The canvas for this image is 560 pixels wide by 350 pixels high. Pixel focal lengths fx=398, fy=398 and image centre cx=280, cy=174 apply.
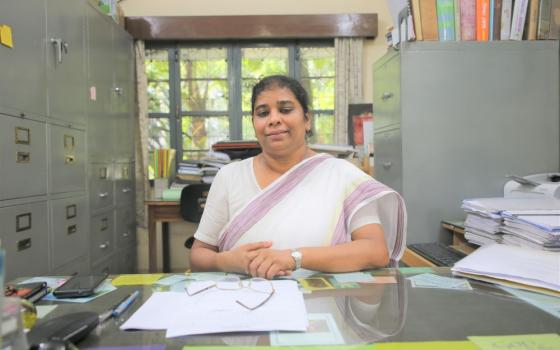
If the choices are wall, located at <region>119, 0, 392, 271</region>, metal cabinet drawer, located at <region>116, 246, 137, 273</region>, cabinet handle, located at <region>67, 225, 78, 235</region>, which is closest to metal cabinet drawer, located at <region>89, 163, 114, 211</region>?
cabinet handle, located at <region>67, 225, 78, 235</region>

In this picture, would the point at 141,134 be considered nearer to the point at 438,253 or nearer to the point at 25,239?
the point at 25,239

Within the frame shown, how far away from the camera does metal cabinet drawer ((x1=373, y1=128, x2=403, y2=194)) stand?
1.77 m

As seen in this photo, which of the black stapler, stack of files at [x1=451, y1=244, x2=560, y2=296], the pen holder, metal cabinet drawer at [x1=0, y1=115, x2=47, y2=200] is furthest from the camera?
the pen holder

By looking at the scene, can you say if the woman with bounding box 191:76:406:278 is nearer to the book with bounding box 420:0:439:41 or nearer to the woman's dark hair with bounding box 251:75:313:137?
the woman's dark hair with bounding box 251:75:313:137

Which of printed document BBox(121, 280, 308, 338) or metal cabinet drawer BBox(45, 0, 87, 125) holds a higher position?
metal cabinet drawer BBox(45, 0, 87, 125)

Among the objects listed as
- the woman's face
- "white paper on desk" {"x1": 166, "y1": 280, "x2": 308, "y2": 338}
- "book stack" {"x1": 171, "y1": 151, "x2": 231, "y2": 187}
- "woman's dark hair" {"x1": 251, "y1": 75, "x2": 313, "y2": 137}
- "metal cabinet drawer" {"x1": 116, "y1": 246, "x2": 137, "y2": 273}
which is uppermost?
"woman's dark hair" {"x1": 251, "y1": 75, "x2": 313, "y2": 137}

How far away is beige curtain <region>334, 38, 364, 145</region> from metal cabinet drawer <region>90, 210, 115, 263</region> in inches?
71.1

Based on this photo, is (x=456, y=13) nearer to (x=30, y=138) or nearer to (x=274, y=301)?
(x=274, y=301)

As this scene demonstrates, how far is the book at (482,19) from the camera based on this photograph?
1715 millimetres

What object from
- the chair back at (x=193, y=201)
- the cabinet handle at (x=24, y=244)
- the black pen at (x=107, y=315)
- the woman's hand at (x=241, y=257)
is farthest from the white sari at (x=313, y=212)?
the chair back at (x=193, y=201)

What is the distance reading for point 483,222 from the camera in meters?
1.33

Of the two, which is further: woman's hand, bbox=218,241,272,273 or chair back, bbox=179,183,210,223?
→ chair back, bbox=179,183,210,223

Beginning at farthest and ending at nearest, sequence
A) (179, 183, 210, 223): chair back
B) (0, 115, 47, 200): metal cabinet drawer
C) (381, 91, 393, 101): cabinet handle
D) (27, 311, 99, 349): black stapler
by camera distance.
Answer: (179, 183, 210, 223): chair back
(381, 91, 393, 101): cabinet handle
(0, 115, 47, 200): metal cabinet drawer
(27, 311, 99, 349): black stapler

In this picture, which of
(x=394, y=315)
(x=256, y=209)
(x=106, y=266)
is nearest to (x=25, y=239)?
(x=106, y=266)
